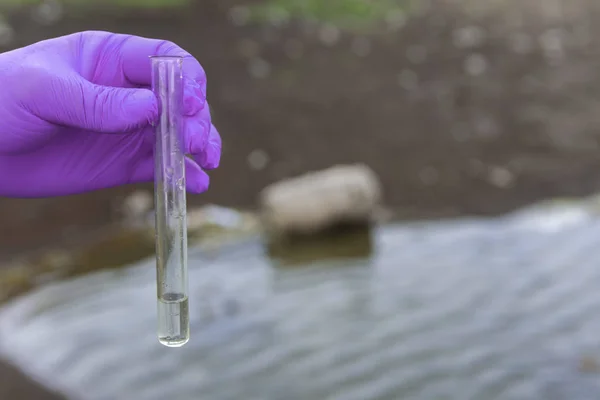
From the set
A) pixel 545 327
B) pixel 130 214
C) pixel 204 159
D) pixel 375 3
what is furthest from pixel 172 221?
pixel 375 3

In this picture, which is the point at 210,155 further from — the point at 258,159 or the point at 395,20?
the point at 395,20

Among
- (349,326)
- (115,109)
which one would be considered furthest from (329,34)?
(115,109)

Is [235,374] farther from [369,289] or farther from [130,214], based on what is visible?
[130,214]

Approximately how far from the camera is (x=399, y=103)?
338 inches

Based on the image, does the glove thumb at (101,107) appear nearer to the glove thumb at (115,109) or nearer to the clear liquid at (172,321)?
the glove thumb at (115,109)

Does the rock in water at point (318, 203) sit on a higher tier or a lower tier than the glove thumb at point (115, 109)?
higher

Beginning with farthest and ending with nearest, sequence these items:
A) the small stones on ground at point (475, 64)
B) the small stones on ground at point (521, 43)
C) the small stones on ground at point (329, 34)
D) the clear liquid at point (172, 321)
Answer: the small stones on ground at point (329, 34) → the small stones on ground at point (521, 43) → the small stones on ground at point (475, 64) → the clear liquid at point (172, 321)

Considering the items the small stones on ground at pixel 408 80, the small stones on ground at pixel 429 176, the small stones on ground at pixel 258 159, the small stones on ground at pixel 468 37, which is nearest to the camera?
the small stones on ground at pixel 429 176

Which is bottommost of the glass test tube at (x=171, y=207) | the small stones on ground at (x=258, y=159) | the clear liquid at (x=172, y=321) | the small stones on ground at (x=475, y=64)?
the clear liquid at (x=172, y=321)

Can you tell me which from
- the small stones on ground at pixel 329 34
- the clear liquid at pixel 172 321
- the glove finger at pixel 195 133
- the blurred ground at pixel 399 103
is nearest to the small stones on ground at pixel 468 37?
the blurred ground at pixel 399 103

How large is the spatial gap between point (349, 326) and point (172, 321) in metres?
2.44

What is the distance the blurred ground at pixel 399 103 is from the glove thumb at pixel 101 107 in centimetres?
380

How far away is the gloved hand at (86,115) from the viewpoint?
1.67 m

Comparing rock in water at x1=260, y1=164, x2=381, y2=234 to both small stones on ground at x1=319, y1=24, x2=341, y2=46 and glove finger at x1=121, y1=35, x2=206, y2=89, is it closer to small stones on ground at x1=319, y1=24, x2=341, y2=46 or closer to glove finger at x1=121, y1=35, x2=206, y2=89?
glove finger at x1=121, y1=35, x2=206, y2=89
